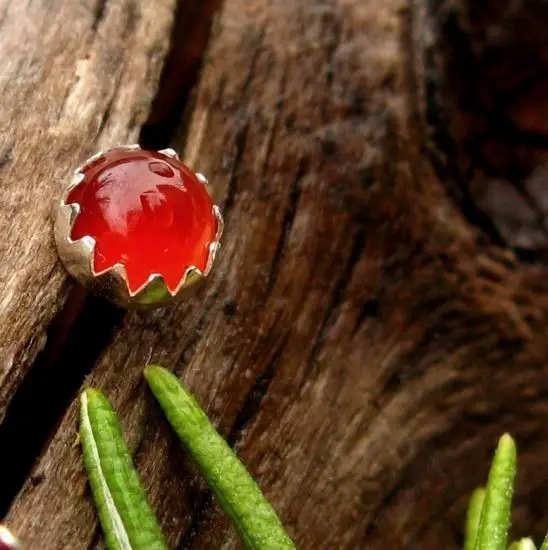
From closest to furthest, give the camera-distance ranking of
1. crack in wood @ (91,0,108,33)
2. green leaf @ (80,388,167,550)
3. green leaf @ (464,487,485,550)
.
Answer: green leaf @ (80,388,167,550) → green leaf @ (464,487,485,550) → crack in wood @ (91,0,108,33)

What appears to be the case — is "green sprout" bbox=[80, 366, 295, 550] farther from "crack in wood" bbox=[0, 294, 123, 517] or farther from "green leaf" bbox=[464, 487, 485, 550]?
"green leaf" bbox=[464, 487, 485, 550]

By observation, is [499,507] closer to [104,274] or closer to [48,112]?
[104,274]

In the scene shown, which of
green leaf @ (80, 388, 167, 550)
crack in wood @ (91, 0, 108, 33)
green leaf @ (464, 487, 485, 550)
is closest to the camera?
green leaf @ (80, 388, 167, 550)

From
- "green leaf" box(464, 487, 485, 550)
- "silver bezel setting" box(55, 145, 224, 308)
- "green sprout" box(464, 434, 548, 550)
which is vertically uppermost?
"silver bezel setting" box(55, 145, 224, 308)

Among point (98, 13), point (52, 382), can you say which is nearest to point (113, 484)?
point (52, 382)

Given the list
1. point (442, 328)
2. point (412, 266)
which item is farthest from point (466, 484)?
point (412, 266)

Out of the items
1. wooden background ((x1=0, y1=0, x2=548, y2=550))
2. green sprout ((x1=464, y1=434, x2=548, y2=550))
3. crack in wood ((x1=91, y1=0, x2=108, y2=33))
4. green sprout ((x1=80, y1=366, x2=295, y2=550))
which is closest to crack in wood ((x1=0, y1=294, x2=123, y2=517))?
wooden background ((x1=0, y1=0, x2=548, y2=550))
